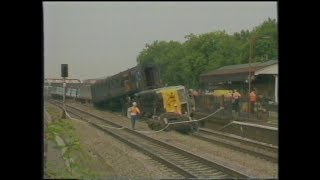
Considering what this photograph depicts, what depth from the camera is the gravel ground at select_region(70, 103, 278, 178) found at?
Answer: 4.25m

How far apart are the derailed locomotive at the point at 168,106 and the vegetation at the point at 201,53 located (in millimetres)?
167

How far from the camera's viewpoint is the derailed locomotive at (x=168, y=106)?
4.68m

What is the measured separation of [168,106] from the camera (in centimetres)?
513

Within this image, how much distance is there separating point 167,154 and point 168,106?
619 mm

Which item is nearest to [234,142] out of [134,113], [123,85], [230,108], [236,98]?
[230,108]

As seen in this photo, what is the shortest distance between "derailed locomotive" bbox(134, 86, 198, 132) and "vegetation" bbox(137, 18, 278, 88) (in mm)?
167

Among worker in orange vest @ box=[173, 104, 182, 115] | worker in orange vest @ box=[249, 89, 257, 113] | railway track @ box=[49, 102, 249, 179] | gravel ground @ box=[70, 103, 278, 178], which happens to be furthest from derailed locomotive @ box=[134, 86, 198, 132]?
worker in orange vest @ box=[249, 89, 257, 113]

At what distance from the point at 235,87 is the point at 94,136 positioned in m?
1.72

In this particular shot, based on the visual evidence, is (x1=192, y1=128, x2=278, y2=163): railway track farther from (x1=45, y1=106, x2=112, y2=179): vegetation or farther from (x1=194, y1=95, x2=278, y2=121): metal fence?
(x1=45, y1=106, x2=112, y2=179): vegetation

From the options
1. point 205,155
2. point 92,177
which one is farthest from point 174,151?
point 92,177

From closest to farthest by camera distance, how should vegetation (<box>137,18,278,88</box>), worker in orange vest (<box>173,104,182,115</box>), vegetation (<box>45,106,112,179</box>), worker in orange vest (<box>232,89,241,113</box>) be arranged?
vegetation (<box>45,106,112,179</box>)
vegetation (<box>137,18,278,88</box>)
worker in orange vest (<box>232,89,241,113</box>)
worker in orange vest (<box>173,104,182,115</box>)

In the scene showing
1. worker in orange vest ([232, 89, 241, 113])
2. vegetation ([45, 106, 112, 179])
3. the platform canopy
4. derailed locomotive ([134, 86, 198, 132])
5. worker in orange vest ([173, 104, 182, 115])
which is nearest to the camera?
the platform canopy
